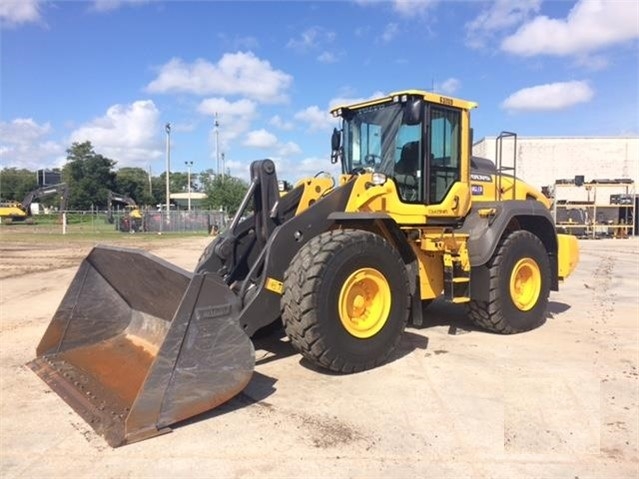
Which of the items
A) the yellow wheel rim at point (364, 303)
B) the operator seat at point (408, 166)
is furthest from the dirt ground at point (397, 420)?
the operator seat at point (408, 166)

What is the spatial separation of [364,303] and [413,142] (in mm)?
2132

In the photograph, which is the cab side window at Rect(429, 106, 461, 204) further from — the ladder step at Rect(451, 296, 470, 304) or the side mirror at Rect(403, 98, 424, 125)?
the ladder step at Rect(451, 296, 470, 304)

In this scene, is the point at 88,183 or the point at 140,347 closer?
the point at 140,347

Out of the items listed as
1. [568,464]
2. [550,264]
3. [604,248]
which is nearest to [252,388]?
[568,464]

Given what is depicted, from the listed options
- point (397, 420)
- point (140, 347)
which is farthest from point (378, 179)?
point (140, 347)

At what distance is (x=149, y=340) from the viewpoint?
17.8ft

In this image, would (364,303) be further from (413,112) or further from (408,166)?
(413,112)

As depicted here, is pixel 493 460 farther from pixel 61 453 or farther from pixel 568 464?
pixel 61 453

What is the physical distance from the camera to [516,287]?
7430 millimetres

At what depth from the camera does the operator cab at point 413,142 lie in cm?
657

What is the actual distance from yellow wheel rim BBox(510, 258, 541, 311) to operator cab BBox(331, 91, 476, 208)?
1.46 meters

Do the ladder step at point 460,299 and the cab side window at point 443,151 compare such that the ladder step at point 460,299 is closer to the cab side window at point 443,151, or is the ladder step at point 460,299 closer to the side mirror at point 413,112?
the cab side window at point 443,151

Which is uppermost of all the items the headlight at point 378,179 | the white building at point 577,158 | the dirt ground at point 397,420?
the white building at point 577,158

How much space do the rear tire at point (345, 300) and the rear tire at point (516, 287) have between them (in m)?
1.65
